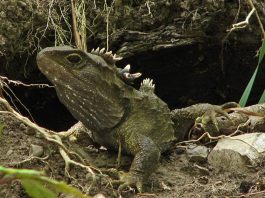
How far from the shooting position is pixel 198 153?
3.86m

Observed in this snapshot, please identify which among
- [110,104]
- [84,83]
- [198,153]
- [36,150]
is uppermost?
[84,83]

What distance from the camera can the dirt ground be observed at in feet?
10.2

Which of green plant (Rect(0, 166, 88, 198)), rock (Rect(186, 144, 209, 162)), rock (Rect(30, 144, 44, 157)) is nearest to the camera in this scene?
green plant (Rect(0, 166, 88, 198))

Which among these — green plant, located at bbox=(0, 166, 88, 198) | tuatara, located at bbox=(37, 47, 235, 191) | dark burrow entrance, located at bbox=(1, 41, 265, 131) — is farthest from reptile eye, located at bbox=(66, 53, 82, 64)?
green plant, located at bbox=(0, 166, 88, 198)

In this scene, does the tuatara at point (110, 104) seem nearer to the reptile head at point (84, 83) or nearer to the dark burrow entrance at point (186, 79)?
the reptile head at point (84, 83)

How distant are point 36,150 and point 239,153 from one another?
134 cm

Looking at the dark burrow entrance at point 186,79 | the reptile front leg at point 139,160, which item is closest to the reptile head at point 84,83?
the reptile front leg at point 139,160

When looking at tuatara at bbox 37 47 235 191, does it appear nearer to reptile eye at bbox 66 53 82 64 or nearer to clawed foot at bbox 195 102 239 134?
reptile eye at bbox 66 53 82 64

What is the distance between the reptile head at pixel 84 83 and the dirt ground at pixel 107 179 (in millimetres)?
288

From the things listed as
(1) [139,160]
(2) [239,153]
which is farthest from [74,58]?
(2) [239,153]

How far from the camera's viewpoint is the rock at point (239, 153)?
3545 mm

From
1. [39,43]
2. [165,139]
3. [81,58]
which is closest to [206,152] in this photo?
[165,139]

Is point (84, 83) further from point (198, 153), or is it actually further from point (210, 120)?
→ point (210, 120)

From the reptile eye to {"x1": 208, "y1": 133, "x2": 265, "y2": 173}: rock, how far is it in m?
1.16
